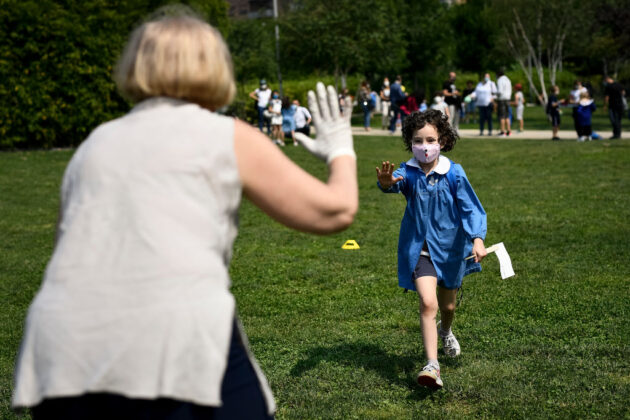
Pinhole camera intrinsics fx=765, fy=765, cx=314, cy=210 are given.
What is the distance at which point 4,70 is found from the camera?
22047 millimetres

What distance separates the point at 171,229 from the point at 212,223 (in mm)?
115

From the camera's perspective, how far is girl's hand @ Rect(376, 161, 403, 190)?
4610mm

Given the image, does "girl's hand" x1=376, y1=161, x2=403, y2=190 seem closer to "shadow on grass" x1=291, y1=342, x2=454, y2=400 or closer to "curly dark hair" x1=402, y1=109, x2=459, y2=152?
"curly dark hair" x1=402, y1=109, x2=459, y2=152

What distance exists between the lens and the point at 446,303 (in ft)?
17.0

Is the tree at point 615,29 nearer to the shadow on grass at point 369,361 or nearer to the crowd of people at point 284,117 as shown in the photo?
the crowd of people at point 284,117

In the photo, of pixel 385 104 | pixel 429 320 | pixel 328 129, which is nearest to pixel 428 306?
pixel 429 320

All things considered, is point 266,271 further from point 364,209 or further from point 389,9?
point 389,9

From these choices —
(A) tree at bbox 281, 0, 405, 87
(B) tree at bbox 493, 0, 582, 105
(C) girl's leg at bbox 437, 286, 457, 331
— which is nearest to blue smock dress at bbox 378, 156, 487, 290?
(C) girl's leg at bbox 437, 286, 457, 331

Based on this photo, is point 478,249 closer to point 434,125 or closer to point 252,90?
point 434,125

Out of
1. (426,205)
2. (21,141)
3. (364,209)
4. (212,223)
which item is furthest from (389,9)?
(212,223)

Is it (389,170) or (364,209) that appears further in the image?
(364,209)

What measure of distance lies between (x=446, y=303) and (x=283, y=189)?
337cm

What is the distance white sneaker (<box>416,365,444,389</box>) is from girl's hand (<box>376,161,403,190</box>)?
114cm

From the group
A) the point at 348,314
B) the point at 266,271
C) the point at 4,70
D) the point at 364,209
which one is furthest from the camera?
the point at 4,70
